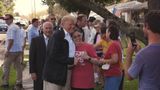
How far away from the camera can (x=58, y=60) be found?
680 cm

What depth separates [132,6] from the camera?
42.0 metres

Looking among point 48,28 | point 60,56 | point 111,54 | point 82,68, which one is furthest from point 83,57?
point 48,28

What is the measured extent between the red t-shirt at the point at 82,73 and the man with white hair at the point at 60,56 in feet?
0.73

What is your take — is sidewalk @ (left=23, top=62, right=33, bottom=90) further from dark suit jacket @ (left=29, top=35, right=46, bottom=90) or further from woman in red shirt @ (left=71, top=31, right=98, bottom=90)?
woman in red shirt @ (left=71, top=31, right=98, bottom=90)

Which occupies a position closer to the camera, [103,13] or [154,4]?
[154,4]

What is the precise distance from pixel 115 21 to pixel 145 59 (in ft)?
10.9

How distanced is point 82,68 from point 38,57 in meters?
1.58

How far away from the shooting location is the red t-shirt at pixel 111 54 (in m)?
7.67

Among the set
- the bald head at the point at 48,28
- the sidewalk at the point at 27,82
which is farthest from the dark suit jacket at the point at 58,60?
the sidewalk at the point at 27,82

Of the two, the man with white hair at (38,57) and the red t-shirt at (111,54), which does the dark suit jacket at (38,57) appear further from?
the red t-shirt at (111,54)

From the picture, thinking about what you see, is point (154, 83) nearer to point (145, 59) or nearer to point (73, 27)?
point (145, 59)

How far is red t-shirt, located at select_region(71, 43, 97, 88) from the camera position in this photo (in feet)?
23.3

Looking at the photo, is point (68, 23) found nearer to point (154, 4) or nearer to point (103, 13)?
point (103, 13)

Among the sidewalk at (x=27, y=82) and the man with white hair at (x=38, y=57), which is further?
the sidewalk at (x=27, y=82)
